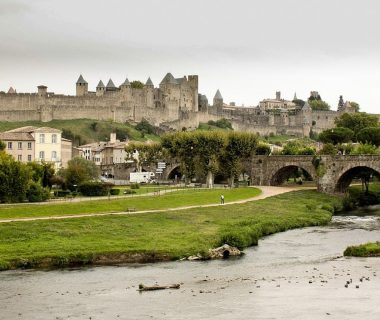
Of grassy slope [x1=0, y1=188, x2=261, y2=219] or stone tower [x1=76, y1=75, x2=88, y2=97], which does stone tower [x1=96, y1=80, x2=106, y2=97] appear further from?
grassy slope [x1=0, y1=188, x2=261, y2=219]

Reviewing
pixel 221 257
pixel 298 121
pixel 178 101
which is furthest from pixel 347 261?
pixel 298 121

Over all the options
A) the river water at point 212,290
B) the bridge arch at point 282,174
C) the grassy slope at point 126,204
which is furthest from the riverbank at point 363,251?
the bridge arch at point 282,174

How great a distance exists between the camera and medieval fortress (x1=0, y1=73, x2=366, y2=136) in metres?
153

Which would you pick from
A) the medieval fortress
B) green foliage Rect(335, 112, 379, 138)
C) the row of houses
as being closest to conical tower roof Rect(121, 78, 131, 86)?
the medieval fortress

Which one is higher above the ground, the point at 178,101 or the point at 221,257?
the point at 178,101

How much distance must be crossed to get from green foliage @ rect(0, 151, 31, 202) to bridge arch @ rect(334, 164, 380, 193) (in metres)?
37.5

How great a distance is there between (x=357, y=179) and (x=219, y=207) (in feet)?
150

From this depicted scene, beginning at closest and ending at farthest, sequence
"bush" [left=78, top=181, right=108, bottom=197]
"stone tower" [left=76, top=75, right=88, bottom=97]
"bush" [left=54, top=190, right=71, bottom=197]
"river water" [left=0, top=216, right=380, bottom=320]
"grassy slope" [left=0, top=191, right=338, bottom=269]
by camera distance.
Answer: "river water" [left=0, top=216, right=380, bottom=320] < "grassy slope" [left=0, top=191, right=338, bottom=269] < "bush" [left=54, top=190, right=71, bottom=197] < "bush" [left=78, top=181, right=108, bottom=197] < "stone tower" [left=76, top=75, right=88, bottom=97]

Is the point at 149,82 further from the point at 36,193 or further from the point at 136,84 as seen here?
the point at 36,193

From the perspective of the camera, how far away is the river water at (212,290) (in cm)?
3262

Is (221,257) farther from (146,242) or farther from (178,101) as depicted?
(178,101)

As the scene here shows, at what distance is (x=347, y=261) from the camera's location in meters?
44.2

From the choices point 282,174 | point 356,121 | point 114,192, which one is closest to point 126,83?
point 356,121

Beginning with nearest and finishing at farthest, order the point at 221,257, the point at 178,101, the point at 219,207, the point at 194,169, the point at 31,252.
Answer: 1. the point at 31,252
2. the point at 221,257
3. the point at 219,207
4. the point at 194,169
5. the point at 178,101
